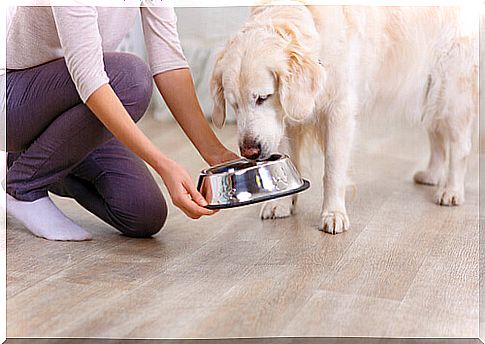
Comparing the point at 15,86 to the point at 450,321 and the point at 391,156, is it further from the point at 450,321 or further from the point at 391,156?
the point at 391,156

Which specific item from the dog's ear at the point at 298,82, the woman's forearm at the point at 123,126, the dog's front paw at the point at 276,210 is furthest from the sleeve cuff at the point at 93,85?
the dog's front paw at the point at 276,210

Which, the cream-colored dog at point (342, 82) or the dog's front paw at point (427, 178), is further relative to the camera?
the dog's front paw at point (427, 178)

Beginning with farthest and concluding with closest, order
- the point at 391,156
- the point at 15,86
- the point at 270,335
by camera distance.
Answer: the point at 391,156 → the point at 15,86 → the point at 270,335

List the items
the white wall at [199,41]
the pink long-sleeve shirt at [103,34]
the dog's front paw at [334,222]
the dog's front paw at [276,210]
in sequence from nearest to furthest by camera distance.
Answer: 1. the pink long-sleeve shirt at [103,34]
2. the dog's front paw at [334,222]
3. the dog's front paw at [276,210]
4. the white wall at [199,41]

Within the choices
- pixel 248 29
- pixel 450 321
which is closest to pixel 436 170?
pixel 248 29

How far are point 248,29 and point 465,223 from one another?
66 cm

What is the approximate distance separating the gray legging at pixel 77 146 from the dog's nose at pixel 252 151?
21cm

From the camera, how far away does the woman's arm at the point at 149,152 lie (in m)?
1.33

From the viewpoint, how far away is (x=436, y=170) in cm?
219

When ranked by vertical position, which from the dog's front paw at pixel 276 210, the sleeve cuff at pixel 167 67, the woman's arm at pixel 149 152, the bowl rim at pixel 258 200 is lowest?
the dog's front paw at pixel 276 210

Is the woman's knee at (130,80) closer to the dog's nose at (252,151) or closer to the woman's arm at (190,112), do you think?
the woman's arm at (190,112)

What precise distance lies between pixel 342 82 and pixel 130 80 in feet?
1.54

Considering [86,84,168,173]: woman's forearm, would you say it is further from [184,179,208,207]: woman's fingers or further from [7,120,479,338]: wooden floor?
[7,120,479,338]: wooden floor

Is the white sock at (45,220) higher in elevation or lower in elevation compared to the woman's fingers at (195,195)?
lower
